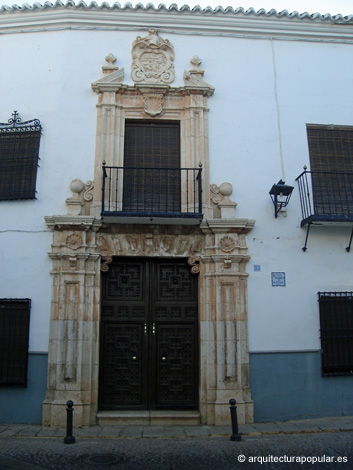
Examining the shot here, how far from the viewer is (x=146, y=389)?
269 inches

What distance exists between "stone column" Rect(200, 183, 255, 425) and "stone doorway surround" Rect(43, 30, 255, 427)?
0.6 inches

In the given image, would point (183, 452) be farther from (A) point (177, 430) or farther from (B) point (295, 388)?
(B) point (295, 388)

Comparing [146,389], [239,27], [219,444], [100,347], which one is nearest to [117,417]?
[146,389]

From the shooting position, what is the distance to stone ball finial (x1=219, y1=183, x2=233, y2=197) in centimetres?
725

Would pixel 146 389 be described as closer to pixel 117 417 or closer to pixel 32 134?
pixel 117 417

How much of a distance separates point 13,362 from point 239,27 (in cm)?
722

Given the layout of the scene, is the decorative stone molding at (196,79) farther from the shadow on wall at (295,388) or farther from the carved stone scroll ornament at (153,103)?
the shadow on wall at (295,388)

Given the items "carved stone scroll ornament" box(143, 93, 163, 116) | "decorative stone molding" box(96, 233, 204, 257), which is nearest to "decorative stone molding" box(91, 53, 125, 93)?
"carved stone scroll ornament" box(143, 93, 163, 116)

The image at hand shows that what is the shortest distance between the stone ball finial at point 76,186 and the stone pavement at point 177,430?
3767 millimetres

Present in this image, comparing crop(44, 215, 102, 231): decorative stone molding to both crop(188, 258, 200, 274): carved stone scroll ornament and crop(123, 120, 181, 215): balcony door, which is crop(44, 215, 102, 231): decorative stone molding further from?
crop(188, 258, 200, 274): carved stone scroll ornament

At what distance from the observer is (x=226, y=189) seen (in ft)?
23.8

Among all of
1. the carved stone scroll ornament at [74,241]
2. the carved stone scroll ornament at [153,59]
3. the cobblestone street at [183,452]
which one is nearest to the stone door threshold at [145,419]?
the cobblestone street at [183,452]

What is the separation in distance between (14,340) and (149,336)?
217 centimetres

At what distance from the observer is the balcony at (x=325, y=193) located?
742cm
